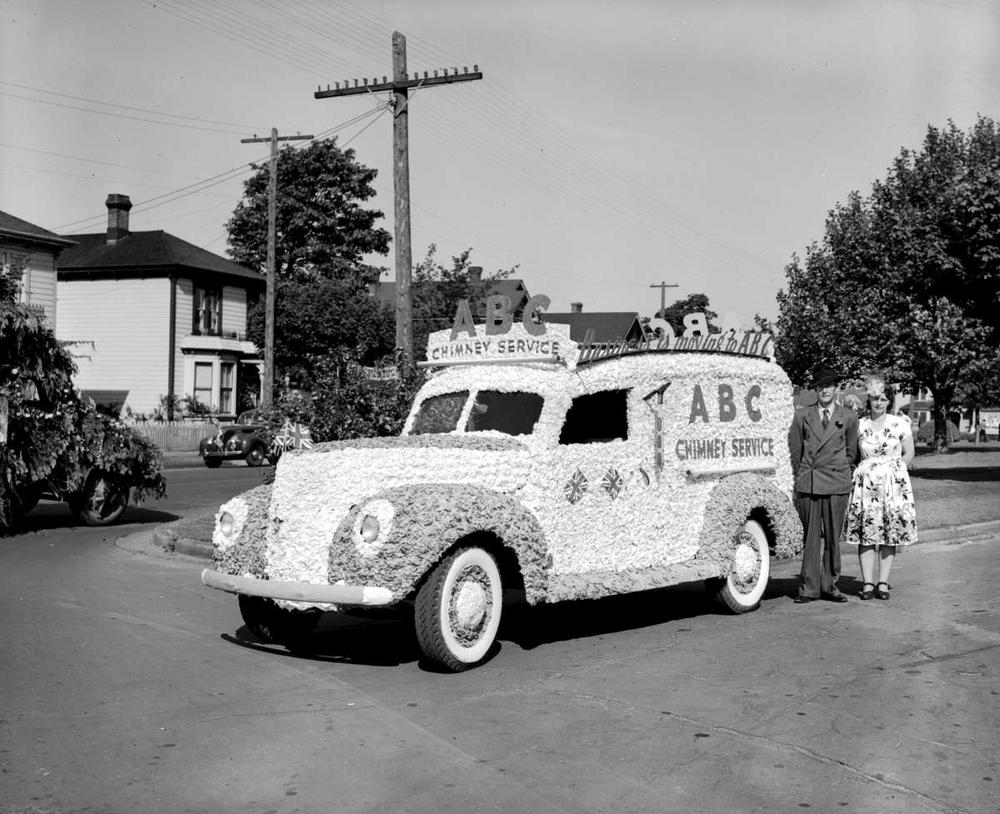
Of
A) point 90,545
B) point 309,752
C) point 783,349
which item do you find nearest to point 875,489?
point 309,752

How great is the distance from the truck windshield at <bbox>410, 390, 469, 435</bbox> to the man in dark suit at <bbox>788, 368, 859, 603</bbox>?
318cm

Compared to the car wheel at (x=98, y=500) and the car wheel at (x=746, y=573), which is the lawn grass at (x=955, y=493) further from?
the car wheel at (x=98, y=500)

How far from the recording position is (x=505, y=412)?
8812 mm

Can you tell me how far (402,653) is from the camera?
823 cm

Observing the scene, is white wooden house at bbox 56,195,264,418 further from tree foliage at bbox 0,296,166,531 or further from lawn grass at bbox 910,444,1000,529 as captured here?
tree foliage at bbox 0,296,166,531

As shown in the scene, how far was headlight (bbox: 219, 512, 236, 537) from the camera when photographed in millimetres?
8055


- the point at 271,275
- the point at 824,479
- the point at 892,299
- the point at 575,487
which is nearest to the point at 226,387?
the point at 271,275

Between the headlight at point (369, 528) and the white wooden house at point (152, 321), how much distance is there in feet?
Answer: 137

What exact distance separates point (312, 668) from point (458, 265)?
42.4 m

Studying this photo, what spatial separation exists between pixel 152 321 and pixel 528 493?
42150 millimetres

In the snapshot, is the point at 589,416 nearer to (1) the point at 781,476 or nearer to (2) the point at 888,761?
(1) the point at 781,476

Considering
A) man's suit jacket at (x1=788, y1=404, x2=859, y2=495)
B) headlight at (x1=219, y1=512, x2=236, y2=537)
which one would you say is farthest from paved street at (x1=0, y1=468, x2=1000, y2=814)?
man's suit jacket at (x1=788, y1=404, x2=859, y2=495)

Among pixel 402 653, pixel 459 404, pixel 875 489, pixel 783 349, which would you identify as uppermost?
pixel 783 349

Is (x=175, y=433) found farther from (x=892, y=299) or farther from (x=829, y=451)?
(x=829, y=451)
